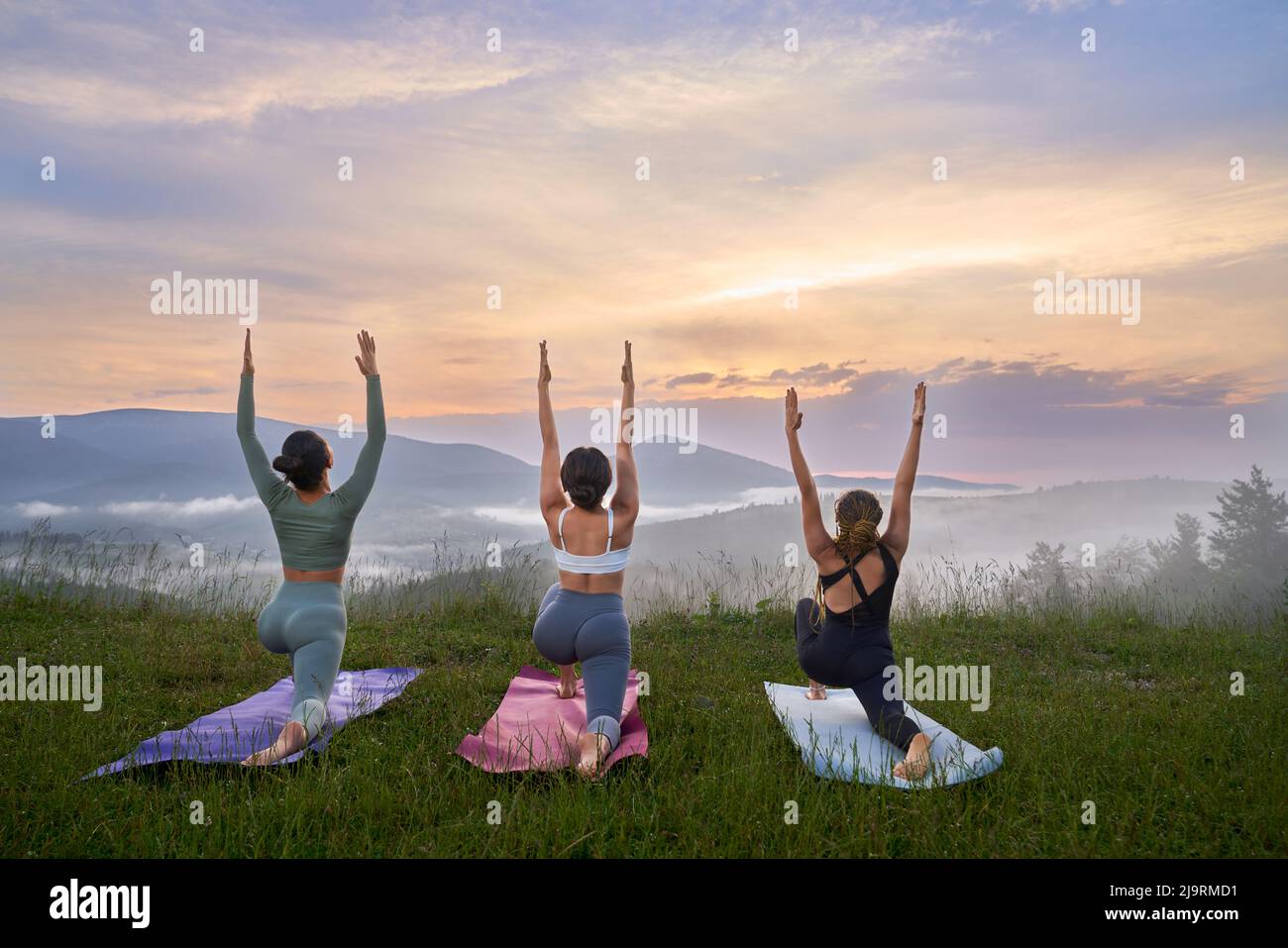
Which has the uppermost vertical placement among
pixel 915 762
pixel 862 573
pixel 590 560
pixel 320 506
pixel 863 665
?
pixel 320 506

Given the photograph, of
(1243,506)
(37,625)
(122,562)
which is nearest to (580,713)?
(37,625)

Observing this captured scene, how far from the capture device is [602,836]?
444 cm

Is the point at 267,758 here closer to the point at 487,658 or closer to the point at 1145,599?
the point at 487,658

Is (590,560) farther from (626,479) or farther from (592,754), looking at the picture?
(592,754)

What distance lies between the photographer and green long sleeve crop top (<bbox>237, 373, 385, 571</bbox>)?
21.2 feet

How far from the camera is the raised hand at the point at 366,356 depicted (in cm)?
644

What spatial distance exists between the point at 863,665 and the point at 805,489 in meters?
1.32

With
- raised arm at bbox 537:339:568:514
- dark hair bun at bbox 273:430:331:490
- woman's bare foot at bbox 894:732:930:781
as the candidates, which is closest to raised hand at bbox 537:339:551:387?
raised arm at bbox 537:339:568:514

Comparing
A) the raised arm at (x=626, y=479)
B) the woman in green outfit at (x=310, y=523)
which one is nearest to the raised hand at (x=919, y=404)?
the raised arm at (x=626, y=479)

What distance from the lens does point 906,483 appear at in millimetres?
6121

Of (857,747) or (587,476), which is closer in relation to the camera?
(857,747)
